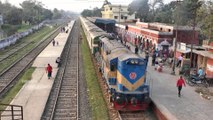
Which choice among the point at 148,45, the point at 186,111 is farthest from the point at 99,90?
the point at 148,45

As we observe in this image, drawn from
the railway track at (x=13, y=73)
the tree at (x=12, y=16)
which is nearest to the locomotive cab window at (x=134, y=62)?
the railway track at (x=13, y=73)

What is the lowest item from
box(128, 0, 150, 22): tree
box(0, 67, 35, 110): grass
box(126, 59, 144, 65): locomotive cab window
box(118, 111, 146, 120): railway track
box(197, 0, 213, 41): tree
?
box(118, 111, 146, 120): railway track

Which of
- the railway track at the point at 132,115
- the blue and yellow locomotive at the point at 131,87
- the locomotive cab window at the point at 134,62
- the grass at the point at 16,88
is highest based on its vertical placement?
the locomotive cab window at the point at 134,62

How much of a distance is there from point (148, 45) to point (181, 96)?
20.2m

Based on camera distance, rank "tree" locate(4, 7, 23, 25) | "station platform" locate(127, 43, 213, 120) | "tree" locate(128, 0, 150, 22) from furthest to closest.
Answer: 1. "tree" locate(128, 0, 150, 22)
2. "tree" locate(4, 7, 23, 25)
3. "station platform" locate(127, 43, 213, 120)

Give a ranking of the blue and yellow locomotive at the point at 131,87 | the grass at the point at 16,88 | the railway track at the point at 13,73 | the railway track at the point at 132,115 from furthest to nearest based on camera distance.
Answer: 1. the railway track at the point at 13,73
2. the grass at the point at 16,88
3. the blue and yellow locomotive at the point at 131,87
4. the railway track at the point at 132,115

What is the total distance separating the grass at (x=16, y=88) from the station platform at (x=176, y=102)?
904 centimetres

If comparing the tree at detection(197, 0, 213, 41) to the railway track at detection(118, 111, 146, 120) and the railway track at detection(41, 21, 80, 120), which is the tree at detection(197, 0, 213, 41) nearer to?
the railway track at detection(41, 21, 80, 120)

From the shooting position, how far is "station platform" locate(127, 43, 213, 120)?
15.1 m

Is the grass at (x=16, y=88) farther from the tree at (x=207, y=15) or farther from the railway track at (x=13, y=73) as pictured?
the tree at (x=207, y=15)

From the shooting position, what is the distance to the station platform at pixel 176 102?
595 inches

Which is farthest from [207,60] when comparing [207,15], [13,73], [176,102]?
[13,73]

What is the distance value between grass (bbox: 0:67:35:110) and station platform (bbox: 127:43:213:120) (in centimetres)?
904

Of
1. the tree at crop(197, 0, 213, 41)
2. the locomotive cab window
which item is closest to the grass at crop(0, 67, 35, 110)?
the locomotive cab window
